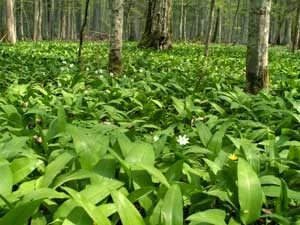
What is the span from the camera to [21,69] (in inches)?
289

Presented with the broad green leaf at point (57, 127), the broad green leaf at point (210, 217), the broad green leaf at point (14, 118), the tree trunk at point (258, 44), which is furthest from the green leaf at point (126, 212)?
the tree trunk at point (258, 44)

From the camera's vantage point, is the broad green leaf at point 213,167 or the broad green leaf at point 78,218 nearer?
the broad green leaf at point 78,218

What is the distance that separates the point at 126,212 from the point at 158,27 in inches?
454

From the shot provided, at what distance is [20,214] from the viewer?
173cm

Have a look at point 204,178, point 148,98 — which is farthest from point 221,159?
point 148,98

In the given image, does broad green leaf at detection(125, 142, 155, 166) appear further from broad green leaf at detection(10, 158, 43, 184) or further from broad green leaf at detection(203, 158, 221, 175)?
broad green leaf at detection(10, 158, 43, 184)

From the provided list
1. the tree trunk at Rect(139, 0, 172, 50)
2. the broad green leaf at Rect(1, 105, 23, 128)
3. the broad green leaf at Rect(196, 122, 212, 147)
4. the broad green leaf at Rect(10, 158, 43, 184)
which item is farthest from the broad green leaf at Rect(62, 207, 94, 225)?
the tree trunk at Rect(139, 0, 172, 50)

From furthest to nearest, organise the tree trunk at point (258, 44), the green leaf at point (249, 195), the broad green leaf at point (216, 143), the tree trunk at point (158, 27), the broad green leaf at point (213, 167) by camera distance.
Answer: the tree trunk at point (158, 27) < the tree trunk at point (258, 44) < the broad green leaf at point (216, 143) < the broad green leaf at point (213, 167) < the green leaf at point (249, 195)

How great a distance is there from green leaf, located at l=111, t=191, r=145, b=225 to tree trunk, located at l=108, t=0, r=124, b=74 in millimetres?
4917

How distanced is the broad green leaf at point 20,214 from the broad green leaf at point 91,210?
16cm

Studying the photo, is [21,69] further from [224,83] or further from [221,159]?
[221,159]

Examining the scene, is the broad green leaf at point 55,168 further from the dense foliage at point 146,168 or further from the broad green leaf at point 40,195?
the broad green leaf at point 40,195

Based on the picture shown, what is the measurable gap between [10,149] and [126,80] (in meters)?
3.57

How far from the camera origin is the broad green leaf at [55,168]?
2.20 m
